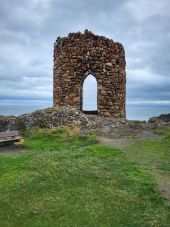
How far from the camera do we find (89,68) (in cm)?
2456

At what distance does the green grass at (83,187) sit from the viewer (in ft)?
24.4

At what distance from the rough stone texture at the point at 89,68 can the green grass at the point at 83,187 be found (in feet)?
33.3

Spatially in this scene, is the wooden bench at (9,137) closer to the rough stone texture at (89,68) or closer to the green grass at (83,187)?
the green grass at (83,187)

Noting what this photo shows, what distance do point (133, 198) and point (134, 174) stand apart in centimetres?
202

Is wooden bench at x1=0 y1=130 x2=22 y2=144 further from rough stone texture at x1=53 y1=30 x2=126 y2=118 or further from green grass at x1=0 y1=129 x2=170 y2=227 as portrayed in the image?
rough stone texture at x1=53 y1=30 x2=126 y2=118

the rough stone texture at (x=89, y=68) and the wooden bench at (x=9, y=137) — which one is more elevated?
the rough stone texture at (x=89, y=68)

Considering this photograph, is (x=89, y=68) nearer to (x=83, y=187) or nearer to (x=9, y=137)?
(x=9, y=137)

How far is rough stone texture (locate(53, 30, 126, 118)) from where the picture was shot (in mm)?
24422

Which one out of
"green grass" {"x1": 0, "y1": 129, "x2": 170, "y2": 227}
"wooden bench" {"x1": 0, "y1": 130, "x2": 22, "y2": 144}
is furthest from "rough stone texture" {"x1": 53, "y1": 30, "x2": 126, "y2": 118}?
"green grass" {"x1": 0, "y1": 129, "x2": 170, "y2": 227}

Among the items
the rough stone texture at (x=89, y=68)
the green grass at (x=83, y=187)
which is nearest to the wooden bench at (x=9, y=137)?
the green grass at (x=83, y=187)

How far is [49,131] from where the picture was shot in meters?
18.6

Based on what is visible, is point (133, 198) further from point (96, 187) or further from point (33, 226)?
point (33, 226)

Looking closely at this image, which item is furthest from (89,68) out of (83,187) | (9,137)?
(83,187)

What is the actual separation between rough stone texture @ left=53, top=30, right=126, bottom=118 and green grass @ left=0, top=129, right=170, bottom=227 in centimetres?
1014
